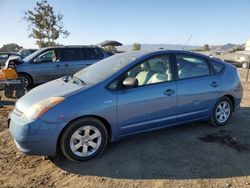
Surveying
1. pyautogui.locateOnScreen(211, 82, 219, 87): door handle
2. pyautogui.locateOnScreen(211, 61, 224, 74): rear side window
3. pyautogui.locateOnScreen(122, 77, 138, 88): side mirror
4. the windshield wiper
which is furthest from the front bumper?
pyautogui.locateOnScreen(211, 61, 224, 74): rear side window

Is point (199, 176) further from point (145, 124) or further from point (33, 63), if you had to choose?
point (33, 63)

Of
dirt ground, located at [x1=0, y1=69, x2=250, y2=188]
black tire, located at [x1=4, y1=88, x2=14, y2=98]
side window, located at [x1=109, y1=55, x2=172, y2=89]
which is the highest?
side window, located at [x1=109, y1=55, x2=172, y2=89]

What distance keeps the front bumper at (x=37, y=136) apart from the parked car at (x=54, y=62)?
687 cm

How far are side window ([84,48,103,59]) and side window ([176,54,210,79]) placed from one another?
6787 millimetres

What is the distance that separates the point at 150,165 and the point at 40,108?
1692mm

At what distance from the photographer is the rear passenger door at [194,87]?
498 cm

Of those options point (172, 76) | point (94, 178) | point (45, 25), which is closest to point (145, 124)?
point (172, 76)

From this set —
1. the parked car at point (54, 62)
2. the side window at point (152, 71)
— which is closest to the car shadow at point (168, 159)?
the side window at point (152, 71)

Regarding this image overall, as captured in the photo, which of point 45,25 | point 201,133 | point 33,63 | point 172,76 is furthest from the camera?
point 45,25

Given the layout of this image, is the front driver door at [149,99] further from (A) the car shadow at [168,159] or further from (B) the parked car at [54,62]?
(B) the parked car at [54,62]

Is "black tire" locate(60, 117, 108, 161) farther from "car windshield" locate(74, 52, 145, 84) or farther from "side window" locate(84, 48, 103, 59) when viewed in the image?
"side window" locate(84, 48, 103, 59)

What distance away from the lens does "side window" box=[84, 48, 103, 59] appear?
37.9 feet

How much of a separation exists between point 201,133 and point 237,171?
1.44 metres

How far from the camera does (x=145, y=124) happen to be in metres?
4.61
